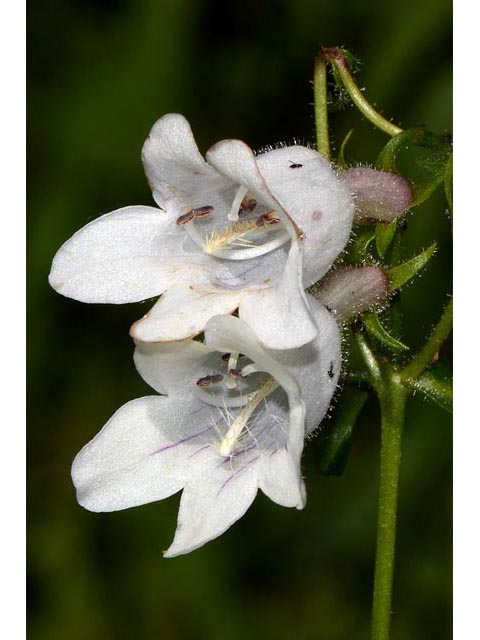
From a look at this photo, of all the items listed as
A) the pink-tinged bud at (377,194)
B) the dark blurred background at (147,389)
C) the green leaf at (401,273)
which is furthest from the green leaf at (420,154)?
the dark blurred background at (147,389)

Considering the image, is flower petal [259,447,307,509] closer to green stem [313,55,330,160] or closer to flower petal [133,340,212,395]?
flower petal [133,340,212,395]

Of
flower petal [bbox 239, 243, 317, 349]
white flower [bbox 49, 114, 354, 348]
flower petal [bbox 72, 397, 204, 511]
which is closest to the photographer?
flower petal [bbox 239, 243, 317, 349]

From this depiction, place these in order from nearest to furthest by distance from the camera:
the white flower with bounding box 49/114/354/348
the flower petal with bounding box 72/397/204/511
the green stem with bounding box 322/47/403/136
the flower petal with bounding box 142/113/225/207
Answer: the white flower with bounding box 49/114/354/348, the flower petal with bounding box 142/113/225/207, the flower petal with bounding box 72/397/204/511, the green stem with bounding box 322/47/403/136

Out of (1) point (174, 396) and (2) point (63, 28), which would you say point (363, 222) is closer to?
(1) point (174, 396)

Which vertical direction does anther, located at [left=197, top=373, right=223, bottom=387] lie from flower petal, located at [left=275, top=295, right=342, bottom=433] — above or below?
below

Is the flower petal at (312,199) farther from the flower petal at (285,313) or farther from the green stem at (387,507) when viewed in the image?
the green stem at (387,507)

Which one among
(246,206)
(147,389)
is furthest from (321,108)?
(147,389)

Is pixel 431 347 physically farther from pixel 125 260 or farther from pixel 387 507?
pixel 125 260

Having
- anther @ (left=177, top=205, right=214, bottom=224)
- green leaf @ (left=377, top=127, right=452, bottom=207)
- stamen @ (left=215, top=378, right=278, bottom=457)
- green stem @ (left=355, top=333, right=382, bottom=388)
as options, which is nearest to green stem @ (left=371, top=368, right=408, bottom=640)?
green stem @ (left=355, top=333, right=382, bottom=388)
